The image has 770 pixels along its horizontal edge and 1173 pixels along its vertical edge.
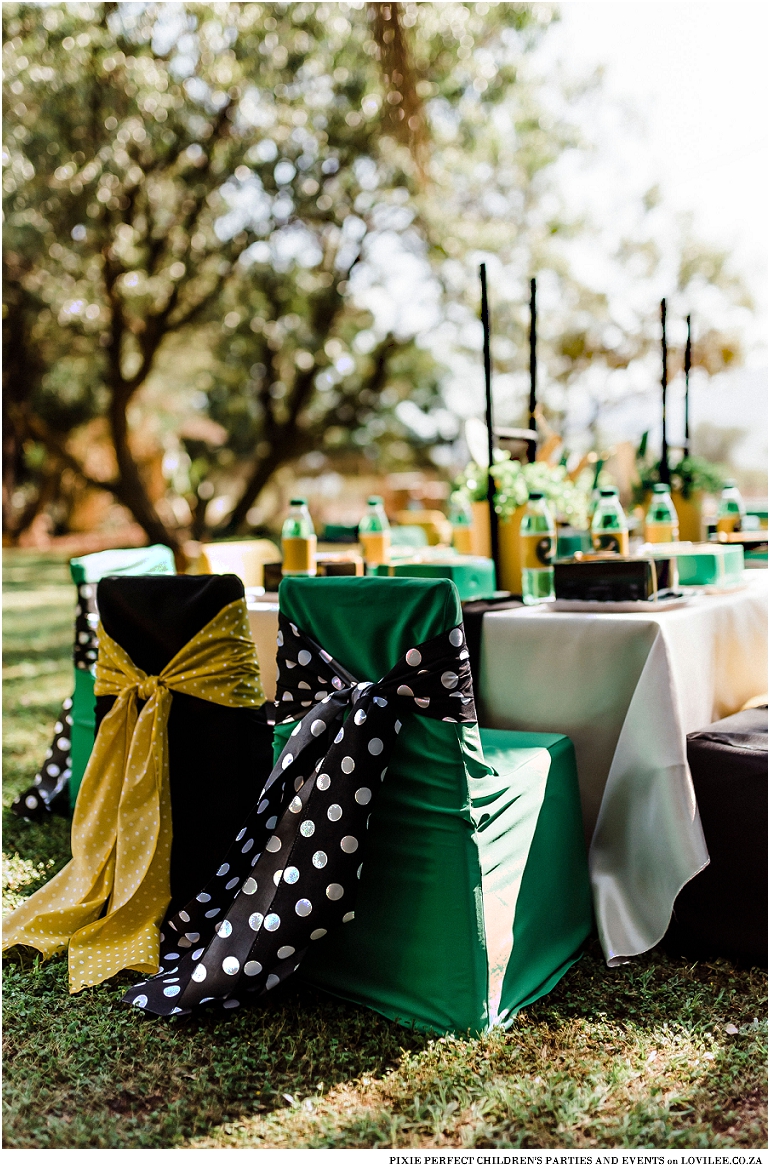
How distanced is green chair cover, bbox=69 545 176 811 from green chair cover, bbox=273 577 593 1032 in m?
1.06

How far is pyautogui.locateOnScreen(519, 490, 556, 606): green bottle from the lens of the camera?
2518 millimetres

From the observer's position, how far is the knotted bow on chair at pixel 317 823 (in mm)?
1724

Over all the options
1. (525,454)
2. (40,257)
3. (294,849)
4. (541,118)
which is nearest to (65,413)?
(40,257)

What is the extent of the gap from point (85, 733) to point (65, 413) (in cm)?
1293

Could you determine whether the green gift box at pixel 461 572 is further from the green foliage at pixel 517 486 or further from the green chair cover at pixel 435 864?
the green chair cover at pixel 435 864

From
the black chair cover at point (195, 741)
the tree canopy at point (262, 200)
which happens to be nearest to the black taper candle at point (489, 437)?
the black chair cover at point (195, 741)

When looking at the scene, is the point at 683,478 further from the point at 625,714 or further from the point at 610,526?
the point at 625,714

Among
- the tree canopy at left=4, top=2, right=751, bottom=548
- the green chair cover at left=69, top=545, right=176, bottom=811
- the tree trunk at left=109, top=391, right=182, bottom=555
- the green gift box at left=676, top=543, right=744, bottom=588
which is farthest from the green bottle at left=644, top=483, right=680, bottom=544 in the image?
the tree trunk at left=109, top=391, right=182, bottom=555

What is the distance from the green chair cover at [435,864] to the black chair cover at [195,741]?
0.36 m

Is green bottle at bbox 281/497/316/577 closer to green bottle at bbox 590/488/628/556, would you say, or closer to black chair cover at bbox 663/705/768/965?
green bottle at bbox 590/488/628/556

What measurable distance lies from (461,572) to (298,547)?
1.76ft

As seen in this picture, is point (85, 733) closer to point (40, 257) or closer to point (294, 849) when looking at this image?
point (294, 849)

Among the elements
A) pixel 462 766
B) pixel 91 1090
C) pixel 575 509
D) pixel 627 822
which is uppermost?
pixel 575 509

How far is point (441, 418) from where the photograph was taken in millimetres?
17562
